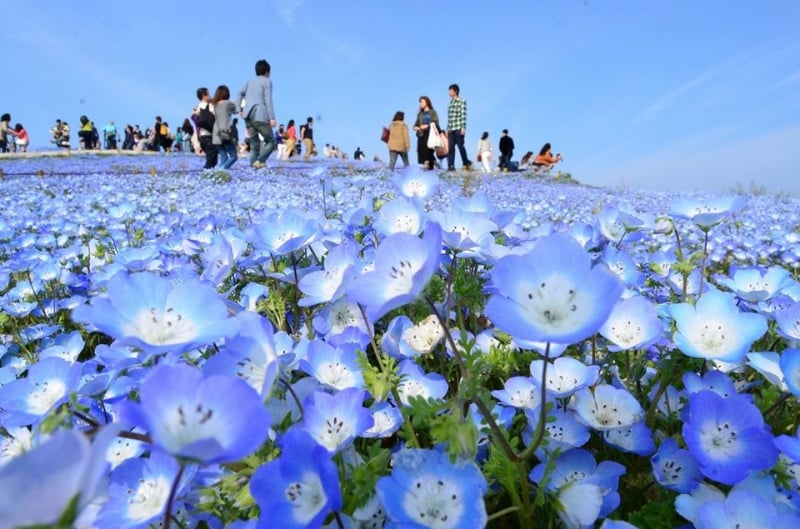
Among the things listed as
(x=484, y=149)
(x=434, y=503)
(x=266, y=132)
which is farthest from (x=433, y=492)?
(x=484, y=149)

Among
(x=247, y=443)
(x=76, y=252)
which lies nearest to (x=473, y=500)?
(x=247, y=443)

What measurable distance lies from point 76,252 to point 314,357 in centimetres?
269

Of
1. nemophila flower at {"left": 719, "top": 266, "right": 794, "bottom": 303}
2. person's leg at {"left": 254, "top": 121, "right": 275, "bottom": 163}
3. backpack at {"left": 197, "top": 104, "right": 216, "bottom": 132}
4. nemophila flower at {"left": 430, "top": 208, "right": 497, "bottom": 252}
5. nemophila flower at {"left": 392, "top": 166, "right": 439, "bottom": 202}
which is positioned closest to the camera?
nemophila flower at {"left": 430, "top": 208, "right": 497, "bottom": 252}

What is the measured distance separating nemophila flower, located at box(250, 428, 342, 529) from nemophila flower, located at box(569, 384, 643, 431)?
1.95 ft

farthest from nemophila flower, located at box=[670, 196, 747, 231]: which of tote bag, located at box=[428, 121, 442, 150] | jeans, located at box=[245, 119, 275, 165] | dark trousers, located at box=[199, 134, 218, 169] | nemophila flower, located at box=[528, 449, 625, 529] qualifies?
tote bag, located at box=[428, 121, 442, 150]

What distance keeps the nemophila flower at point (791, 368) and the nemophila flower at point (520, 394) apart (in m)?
0.45

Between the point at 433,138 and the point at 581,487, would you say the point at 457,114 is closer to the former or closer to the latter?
the point at 433,138

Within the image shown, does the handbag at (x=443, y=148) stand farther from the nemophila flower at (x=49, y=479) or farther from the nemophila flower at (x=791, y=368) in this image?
the nemophila flower at (x=49, y=479)

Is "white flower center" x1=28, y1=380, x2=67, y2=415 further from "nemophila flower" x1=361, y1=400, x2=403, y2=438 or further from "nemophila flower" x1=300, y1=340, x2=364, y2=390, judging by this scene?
"nemophila flower" x1=361, y1=400, x2=403, y2=438

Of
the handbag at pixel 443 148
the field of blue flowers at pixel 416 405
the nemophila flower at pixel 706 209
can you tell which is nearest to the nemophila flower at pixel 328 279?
the field of blue flowers at pixel 416 405

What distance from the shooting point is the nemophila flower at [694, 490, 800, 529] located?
0.81m

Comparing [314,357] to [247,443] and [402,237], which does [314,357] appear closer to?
[402,237]

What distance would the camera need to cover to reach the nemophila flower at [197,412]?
0.57 metres

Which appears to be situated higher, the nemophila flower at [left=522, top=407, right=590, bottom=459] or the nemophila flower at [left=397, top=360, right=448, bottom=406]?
the nemophila flower at [left=397, top=360, right=448, bottom=406]
